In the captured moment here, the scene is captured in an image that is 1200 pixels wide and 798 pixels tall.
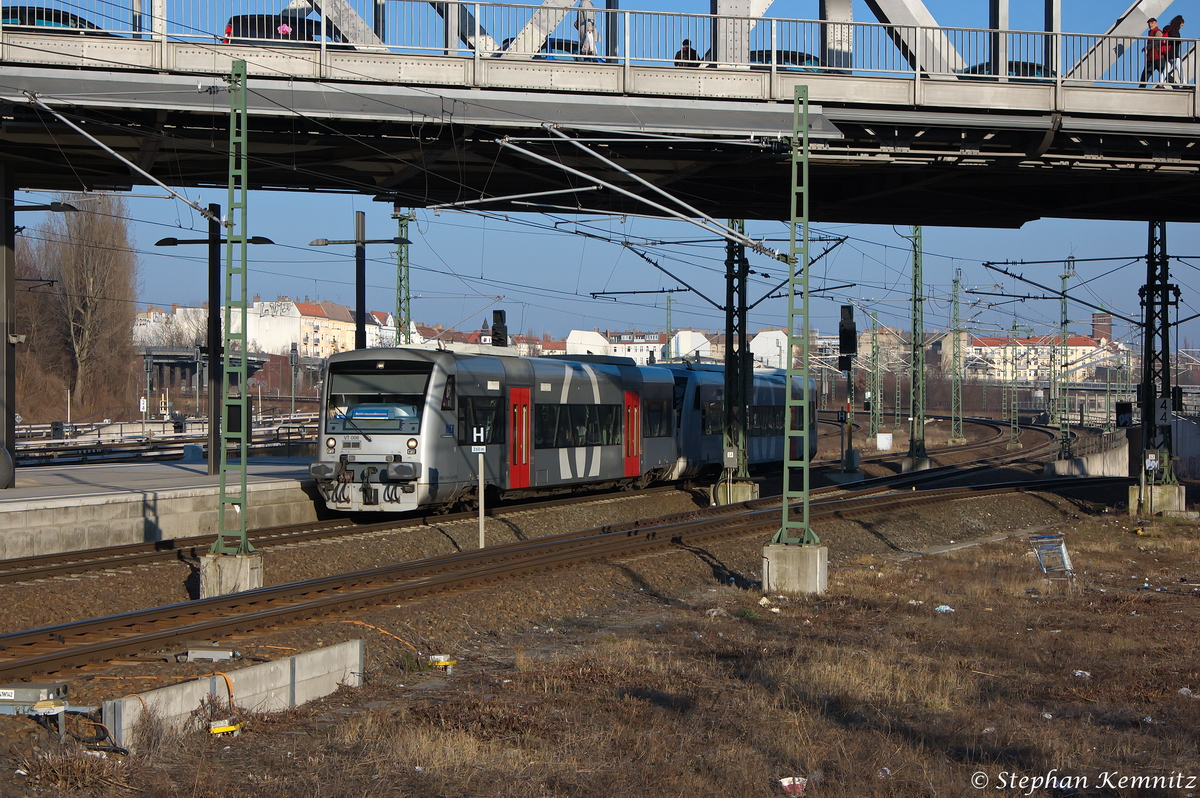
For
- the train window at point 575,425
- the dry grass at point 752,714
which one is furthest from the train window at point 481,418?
the dry grass at point 752,714

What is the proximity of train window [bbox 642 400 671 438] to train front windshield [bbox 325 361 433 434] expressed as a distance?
27.5 ft

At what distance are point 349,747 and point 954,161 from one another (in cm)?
1659

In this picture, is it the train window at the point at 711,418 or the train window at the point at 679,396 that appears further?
the train window at the point at 711,418

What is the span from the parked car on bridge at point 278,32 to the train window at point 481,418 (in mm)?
6637

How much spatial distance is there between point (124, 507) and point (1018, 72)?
16754 mm

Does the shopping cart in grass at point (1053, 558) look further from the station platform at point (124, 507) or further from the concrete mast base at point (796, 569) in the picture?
the station platform at point (124, 507)

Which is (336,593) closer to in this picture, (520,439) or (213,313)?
(520,439)

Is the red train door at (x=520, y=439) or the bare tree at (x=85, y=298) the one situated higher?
the bare tree at (x=85, y=298)

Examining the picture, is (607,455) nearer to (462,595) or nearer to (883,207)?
(883,207)

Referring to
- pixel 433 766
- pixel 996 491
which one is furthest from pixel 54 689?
pixel 996 491

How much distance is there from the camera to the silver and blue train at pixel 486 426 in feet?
65.7

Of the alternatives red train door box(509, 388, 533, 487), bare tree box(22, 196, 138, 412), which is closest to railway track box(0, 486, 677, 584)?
red train door box(509, 388, 533, 487)

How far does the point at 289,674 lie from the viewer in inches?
344

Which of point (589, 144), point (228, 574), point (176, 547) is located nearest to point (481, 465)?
point (176, 547)
